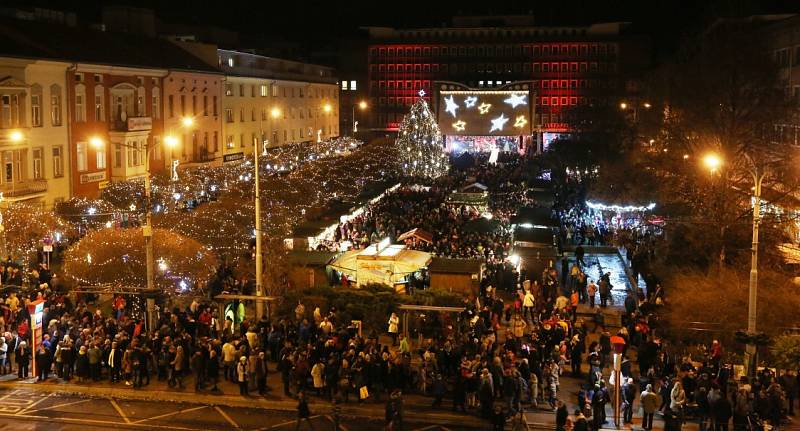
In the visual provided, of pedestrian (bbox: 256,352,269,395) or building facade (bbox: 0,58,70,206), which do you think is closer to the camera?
pedestrian (bbox: 256,352,269,395)

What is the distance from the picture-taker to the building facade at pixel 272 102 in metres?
61.3

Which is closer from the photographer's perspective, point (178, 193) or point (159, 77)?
point (178, 193)

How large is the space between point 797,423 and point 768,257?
10.1 m

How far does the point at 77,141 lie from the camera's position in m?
40.2

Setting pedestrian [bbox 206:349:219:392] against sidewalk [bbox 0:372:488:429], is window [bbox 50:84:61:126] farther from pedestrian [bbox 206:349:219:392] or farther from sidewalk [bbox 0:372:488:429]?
pedestrian [bbox 206:349:219:392]

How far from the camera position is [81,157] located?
40.6 metres

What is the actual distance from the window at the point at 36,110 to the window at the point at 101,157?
4969 millimetres

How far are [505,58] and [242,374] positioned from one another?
9786 cm

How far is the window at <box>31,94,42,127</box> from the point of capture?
1437 inches

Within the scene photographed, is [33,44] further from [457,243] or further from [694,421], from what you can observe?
[694,421]

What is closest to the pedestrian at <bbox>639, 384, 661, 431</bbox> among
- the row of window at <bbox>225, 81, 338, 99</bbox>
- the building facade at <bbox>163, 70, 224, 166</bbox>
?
the building facade at <bbox>163, 70, 224, 166</bbox>

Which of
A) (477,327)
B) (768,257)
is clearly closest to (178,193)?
(477,327)

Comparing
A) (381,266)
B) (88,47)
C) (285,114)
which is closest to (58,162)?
(88,47)

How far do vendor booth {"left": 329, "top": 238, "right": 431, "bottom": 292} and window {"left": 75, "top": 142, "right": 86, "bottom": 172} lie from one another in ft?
59.9
